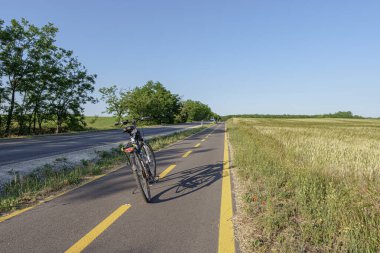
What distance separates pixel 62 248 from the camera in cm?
294

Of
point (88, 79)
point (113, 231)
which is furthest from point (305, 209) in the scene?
point (88, 79)

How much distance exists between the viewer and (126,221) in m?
3.73

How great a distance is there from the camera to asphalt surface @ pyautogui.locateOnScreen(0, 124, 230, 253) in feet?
9.84

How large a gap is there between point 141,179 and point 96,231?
1.46 meters

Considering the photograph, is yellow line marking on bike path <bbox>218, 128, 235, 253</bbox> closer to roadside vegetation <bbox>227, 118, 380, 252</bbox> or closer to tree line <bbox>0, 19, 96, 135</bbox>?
roadside vegetation <bbox>227, 118, 380, 252</bbox>

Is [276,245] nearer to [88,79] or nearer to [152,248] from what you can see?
[152,248]

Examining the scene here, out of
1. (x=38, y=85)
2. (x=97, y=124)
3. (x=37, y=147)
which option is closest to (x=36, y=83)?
(x=38, y=85)

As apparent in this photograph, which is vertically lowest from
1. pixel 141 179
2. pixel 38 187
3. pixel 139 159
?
pixel 38 187

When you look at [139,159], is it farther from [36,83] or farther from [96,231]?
[36,83]

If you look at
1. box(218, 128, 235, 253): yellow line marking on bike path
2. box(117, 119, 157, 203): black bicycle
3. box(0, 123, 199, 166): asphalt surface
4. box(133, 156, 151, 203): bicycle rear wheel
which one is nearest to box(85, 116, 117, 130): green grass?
box(0, 123, 199, 166): asphalt surface

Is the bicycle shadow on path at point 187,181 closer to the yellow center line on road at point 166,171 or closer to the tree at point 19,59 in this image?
the yellow center line on road at point 166,171

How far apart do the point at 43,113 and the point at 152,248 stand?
32.2 m

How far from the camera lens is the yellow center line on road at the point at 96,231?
9.60 ft

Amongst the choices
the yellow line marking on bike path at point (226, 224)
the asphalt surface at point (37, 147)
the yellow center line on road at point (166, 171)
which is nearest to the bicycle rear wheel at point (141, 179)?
the yellow line marking on bike path at point (226, 224)
